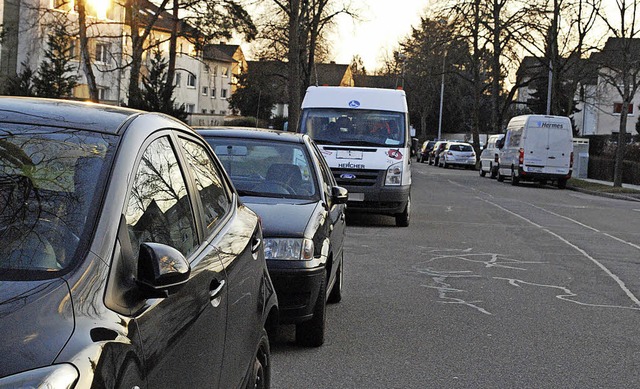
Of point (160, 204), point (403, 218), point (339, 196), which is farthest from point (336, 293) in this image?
point (403, 218)

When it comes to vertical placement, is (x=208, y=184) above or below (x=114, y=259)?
above

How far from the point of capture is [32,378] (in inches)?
94.1

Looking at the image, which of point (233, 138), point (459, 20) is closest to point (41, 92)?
point (459, 20)

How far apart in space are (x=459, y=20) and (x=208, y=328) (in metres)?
48.3

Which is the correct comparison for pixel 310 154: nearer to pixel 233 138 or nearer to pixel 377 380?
pixel 233 138

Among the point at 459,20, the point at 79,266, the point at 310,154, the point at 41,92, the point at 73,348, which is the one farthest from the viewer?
the point at 459,20

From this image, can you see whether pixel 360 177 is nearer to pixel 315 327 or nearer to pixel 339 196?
pixel 339 196

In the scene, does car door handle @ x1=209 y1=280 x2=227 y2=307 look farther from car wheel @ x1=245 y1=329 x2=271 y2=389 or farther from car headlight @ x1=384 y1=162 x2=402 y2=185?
car headlight @ x1=384 y1=162 x2=402 y2=185

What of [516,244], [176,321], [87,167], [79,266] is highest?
[87,167]

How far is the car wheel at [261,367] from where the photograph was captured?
4.65m

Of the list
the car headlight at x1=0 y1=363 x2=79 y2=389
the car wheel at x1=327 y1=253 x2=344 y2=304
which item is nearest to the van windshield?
the car wheel at x1=327 y1=253 x2=344 y2=304

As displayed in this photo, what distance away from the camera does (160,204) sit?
373cm

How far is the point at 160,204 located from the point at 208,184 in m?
0.87

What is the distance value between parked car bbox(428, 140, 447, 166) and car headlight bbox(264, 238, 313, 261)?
60.6 meters
